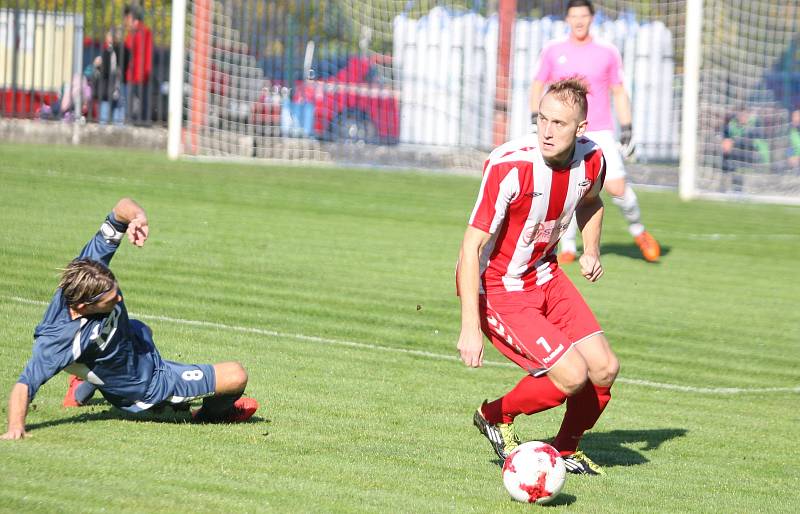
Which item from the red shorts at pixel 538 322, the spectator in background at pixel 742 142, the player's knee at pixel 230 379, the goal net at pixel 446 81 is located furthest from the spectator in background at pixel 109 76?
the red shorts at pixel 538 322

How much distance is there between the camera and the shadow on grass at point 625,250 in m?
13.6

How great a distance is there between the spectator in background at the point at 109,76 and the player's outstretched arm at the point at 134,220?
49.8 feet

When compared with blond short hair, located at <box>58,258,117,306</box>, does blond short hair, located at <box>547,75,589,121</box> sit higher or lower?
higher

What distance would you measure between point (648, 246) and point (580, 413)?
7230 mm

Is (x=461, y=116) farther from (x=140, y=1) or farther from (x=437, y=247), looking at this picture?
(x=437, y=247)

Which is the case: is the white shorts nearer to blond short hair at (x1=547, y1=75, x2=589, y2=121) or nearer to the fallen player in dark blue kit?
blond short hair at (x1=547, y1=75, x2=589, y2=121)

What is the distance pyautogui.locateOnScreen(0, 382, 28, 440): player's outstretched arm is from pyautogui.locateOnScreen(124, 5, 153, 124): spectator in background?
15815 mm

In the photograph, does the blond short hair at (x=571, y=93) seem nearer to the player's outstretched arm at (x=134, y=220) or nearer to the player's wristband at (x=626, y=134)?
the player's outstretched arm at (x=134, y=220)

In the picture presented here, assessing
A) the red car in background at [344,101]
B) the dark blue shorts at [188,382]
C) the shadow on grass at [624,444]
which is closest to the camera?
the dark blue shorts at [188,382]

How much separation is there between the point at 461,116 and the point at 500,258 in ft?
55.1

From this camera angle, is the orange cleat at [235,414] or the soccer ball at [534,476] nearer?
the soccer ball at [534,476]

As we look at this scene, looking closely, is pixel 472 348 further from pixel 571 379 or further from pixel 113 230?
pixel 113 230

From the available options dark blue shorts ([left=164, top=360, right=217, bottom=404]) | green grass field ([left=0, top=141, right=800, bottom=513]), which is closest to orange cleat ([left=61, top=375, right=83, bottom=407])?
green grass field ([left=0, top=141, right=800, bottom=513])

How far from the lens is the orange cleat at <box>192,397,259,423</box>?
20.4 feet
